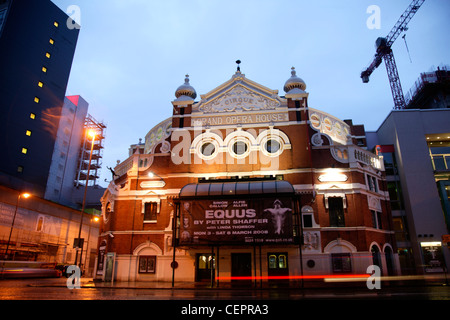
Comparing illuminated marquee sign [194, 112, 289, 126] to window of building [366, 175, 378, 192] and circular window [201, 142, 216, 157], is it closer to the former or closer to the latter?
circular window [201, 142, 216, 157]

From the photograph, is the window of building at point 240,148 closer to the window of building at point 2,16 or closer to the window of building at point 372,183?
the window of building at point 372,183

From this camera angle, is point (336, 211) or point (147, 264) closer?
point (336, 211)

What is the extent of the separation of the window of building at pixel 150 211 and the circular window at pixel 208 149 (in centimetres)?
672

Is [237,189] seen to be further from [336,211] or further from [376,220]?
[376,220]

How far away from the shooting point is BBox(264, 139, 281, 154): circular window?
2947 cm

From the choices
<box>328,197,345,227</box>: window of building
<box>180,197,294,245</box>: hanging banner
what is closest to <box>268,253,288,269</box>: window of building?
<box>180,197,294,245</box>: hanging banner

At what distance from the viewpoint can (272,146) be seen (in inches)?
1167

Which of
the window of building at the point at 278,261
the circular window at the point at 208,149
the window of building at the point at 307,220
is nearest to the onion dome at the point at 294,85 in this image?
the circular window at the point at 208,149

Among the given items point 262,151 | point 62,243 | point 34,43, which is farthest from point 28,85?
point 262,151

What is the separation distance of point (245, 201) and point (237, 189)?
125cm

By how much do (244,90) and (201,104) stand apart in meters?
Answer: 4.58

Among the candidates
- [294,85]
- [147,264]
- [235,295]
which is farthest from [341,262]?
[294,85]

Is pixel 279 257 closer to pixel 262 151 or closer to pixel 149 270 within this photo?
pixel 262 151
